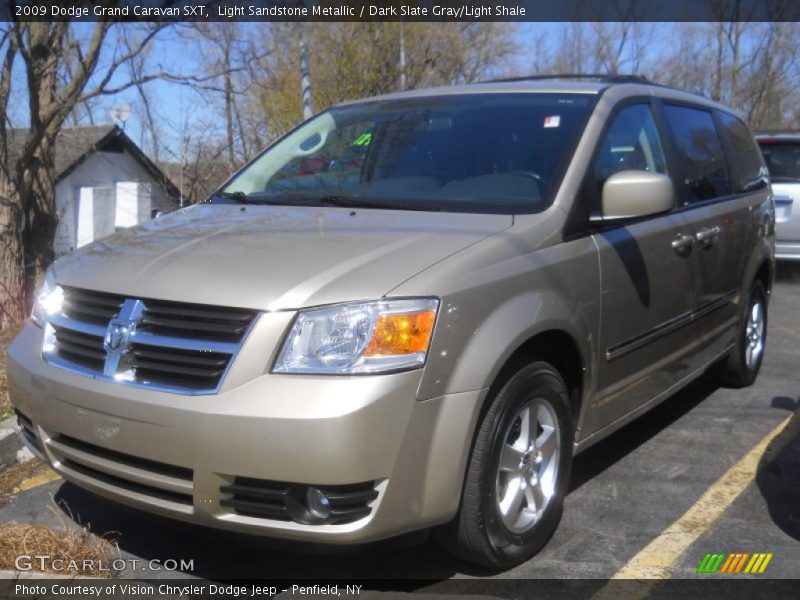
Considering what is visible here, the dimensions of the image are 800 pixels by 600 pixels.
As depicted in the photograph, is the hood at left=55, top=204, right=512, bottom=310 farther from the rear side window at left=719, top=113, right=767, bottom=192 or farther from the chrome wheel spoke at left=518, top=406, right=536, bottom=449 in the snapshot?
the rear side window at left=719, top=113, right=767, bottom=192

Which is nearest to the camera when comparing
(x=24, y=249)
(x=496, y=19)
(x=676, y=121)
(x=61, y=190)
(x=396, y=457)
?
(x=396, y=457)

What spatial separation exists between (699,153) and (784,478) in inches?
72.3

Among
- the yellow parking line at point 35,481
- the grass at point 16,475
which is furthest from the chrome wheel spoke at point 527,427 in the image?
the grass at point 16,475

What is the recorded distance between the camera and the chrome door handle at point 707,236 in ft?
15.0

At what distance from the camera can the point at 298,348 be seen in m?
2.76

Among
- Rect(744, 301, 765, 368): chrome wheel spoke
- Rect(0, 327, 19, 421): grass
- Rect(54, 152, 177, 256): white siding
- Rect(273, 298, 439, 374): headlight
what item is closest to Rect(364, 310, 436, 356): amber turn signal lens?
Rect(273, 298, 439, 374): headlight

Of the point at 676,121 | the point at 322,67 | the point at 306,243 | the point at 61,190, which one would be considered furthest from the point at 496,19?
the point at 306,243

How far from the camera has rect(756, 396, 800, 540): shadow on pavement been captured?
12.6 feet

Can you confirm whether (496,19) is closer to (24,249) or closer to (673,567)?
(24,249)

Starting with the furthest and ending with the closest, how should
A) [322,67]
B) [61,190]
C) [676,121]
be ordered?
[61,190], [322,67], [676,121]

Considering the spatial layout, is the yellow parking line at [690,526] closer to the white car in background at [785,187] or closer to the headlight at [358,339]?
the headlight at [358,339]

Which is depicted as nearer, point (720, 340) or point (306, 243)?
point (306, 243)

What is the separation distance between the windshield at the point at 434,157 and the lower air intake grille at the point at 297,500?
1337 mm

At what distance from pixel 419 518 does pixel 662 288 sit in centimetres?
193
